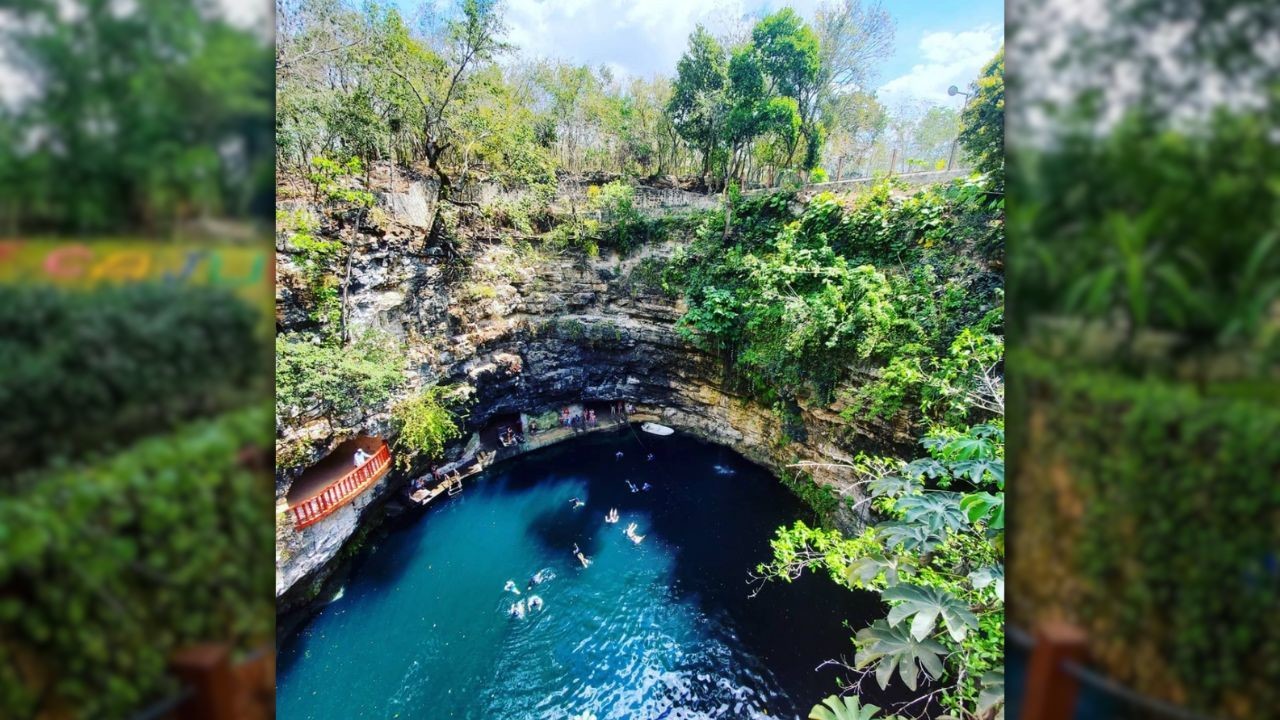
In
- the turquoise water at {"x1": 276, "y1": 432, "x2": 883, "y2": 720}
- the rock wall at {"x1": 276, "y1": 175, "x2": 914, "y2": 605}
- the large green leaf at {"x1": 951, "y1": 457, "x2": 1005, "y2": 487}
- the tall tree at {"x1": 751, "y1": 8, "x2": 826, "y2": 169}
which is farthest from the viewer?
the tall tree at {"x1": 751, "y1": 8, "x2": 826, "y2": 169}

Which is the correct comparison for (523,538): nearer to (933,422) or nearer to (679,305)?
(679,305)

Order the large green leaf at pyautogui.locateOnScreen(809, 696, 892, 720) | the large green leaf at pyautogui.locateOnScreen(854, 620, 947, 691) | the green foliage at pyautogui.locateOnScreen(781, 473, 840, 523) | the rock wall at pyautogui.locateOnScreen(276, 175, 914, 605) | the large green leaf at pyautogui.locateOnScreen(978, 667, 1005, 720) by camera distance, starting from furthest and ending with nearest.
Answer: the green foliage at pyautogui.locateOnScreen(781, 473, 840, 523) < the rock wall at pyautogui.locateOnScreen(276, 175, 914, 605) < the large green leaf at pyautogui.locateOnScreen(809, 696, 892, 720) < the large green leaf at pyautogui.locateOnScreen(854, 620, 947, 691) < the large green leaf at pyautogui.locateOnScreen(978, 667, 1005, 720)

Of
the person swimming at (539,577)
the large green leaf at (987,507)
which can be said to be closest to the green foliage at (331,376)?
the person swimming at (539,577)

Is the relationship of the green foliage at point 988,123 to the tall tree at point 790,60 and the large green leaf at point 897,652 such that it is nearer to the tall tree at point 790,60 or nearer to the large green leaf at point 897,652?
the large green leaf at point 897,652

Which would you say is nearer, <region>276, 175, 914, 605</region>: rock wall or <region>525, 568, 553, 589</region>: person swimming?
<region>276, 175, 914, 605</region>: rock wall
